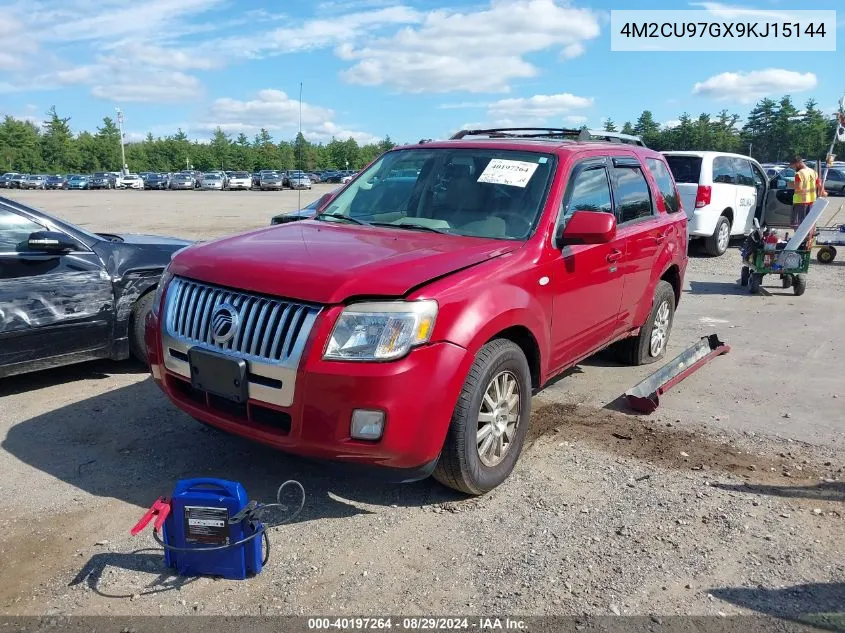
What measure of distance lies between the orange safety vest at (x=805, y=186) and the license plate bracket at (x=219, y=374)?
43.0 feet

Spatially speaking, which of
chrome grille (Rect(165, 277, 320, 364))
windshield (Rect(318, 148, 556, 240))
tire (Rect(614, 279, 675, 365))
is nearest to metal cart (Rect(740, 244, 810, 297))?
tire (Rect(614, 279, 675, 365))

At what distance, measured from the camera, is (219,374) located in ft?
11.3

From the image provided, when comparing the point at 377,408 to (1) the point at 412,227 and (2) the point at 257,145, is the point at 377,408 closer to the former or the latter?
(1) the point at 412,227

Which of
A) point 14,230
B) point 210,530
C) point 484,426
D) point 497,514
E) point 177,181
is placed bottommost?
point 497,514

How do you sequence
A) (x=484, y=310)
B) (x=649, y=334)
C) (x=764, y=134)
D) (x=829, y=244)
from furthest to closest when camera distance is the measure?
(x=764, y=134) → (x=829, y=244) → (x=649, y=334) → (x=484, y=310)

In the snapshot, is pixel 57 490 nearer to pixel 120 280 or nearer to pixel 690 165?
pixel 120 280

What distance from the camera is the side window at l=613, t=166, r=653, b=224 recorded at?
523 cm

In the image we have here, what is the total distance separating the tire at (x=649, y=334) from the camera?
6070 mm

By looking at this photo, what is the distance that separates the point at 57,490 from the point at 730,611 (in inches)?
131

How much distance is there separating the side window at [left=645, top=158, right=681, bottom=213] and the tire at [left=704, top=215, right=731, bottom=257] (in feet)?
24.2

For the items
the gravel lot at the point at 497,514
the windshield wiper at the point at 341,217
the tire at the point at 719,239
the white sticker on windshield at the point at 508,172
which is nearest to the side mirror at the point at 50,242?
the gravel lot at the point at 497,514

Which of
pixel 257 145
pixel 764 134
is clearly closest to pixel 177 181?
pixel 257 145

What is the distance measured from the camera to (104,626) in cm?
272

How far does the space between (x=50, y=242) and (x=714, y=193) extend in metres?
11.2
